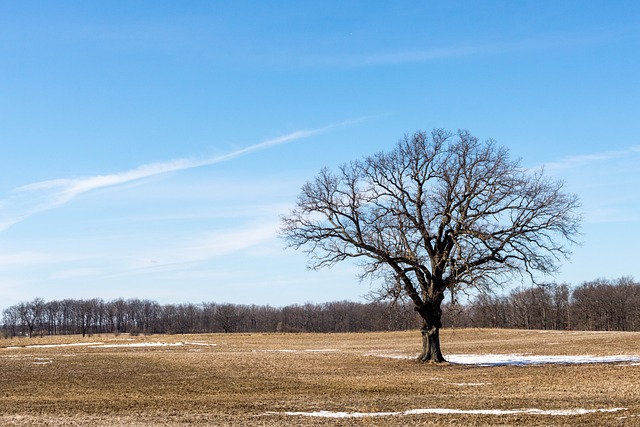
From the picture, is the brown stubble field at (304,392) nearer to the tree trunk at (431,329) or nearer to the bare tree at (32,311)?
the tree trunk at (431,329)

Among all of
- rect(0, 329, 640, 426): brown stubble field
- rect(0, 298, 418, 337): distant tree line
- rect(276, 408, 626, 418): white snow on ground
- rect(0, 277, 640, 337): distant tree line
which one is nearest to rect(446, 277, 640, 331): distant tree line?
rect(0, 277, 640, 337): distant tree line

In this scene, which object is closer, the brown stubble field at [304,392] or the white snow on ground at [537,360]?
the brown stubble field at [304,392]

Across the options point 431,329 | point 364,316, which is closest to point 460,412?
point 431,329

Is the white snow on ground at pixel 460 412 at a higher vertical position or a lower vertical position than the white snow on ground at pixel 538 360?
higher

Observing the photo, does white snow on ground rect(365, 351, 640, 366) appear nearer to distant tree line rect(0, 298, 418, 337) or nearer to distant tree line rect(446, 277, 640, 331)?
distant tree line rect(446, 277, 640, 331)

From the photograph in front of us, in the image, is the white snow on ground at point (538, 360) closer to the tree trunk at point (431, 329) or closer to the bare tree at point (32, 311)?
the tree trunk at point (431, 329)

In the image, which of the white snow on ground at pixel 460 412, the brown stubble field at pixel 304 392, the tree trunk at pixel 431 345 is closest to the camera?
the brown stubble field at pixel 304 392

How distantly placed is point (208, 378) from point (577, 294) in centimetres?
12939

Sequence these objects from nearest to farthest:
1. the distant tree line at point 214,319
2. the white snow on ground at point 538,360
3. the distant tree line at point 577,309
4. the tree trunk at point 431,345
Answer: the white snow on ground at point 538,360, the tree trunk at point 431,345, the distant tree line at point 577,309, the distant tree line at point 214,319

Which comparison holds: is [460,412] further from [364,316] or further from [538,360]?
[364,316]

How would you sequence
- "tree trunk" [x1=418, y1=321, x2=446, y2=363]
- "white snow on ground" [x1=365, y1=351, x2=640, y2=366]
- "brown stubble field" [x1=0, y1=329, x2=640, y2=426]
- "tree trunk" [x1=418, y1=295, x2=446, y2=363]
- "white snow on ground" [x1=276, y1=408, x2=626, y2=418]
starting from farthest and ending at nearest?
"tree trunk" [x1=418, y1=321, x2=446, y2=363]
"tree trunk" [x1=418, y1=295, x2=446, y2=363]
"white snow on ground" [x1=365, y1=351, x2=640, y2=366]
"white snow on ground" [x1=276, y1=408, x2=626, y2=418]
"brown stubble field" [x1=0, y1=329, x2=640, y2=426]

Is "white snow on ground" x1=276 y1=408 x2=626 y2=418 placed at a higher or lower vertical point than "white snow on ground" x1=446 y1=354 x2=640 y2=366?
higher

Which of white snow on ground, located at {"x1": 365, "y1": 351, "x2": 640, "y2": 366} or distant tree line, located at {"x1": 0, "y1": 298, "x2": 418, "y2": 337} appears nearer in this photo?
white snow on ground, located at {"x1": 365, "y1": 351, "x2": 640, "y2": 366}

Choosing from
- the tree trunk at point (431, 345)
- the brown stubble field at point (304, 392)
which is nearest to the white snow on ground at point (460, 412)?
the brown stubble field at point (304, 392)
